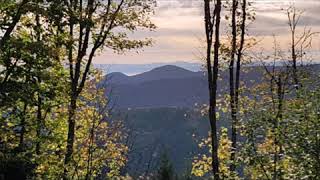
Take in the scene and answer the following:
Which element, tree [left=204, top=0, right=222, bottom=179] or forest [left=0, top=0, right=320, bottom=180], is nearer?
forest [left=0, top=0, right=320, bottom=180]

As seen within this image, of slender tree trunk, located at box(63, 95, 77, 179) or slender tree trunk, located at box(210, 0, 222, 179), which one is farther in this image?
slender tree trunk, located at box(210, 0, 222, 179)

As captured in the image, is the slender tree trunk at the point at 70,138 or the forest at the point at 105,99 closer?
the forest at the point at 105,99

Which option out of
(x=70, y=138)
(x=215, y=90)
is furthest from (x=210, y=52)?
(x=70, y=138)

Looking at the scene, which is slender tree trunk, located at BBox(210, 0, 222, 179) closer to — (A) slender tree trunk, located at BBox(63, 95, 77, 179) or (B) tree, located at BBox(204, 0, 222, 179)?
(B) tree, located at BBox(204, 0, 222, 179)

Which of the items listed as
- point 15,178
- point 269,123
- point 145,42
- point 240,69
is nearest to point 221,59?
point 240,69

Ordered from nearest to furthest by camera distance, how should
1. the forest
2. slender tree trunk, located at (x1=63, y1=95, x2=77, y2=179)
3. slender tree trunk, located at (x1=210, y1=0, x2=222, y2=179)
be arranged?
the forest
slender tree trunk, located at (x1=63, y1=95, x2=77, y2=179)
slender tree trunk, located at (x1=210, y1=0, x2=222, y2=179)

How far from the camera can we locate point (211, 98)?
2391cm

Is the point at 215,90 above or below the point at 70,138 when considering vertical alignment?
above

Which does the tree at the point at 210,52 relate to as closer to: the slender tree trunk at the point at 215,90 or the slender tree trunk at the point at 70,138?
the slender tree trunk at the point at 215,90

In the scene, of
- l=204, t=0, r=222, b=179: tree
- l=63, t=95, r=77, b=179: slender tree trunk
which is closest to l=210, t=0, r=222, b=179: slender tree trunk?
l=204, t=0, r=222, b=179: tree

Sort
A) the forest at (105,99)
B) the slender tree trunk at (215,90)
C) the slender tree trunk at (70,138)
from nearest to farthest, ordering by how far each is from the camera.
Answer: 1. the forest at (105,99)
2. the slender tree trunk at (70,138)
3. the slender tree trunk at (215,90)

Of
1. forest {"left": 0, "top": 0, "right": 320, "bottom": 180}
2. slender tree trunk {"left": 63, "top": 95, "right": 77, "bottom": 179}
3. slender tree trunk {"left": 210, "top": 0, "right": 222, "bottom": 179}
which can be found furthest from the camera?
slender tree trunk {"left": 210, "top": 0, "right": 222, "bottom": 179}

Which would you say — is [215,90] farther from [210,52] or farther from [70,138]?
[70,138]

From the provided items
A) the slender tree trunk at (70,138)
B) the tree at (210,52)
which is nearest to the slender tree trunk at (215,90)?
the tree at (210,52)
